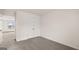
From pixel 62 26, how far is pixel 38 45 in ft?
2.03

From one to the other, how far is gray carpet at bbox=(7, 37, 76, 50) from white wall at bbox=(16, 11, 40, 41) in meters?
0.10

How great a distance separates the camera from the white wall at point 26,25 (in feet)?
5.25

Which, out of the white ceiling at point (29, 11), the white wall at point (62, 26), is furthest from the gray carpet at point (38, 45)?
the white ceiling at point (29, 11)

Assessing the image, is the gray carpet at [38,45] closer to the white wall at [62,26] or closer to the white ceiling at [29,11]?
the white wall at [62,26]

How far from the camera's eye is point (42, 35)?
1678mm

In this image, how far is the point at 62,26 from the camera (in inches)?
63.1

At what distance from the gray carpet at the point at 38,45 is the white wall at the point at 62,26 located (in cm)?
9

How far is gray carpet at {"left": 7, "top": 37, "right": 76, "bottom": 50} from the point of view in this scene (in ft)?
5.32

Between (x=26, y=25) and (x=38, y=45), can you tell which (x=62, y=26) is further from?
(x=26, y=25)

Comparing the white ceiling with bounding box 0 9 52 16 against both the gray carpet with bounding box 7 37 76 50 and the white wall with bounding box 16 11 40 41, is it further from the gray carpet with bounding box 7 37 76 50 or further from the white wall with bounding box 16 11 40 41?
the gray carpet with bounding box 7 37 76 50

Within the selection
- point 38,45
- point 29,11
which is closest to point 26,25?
point 29,11

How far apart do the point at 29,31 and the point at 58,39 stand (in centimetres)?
62
